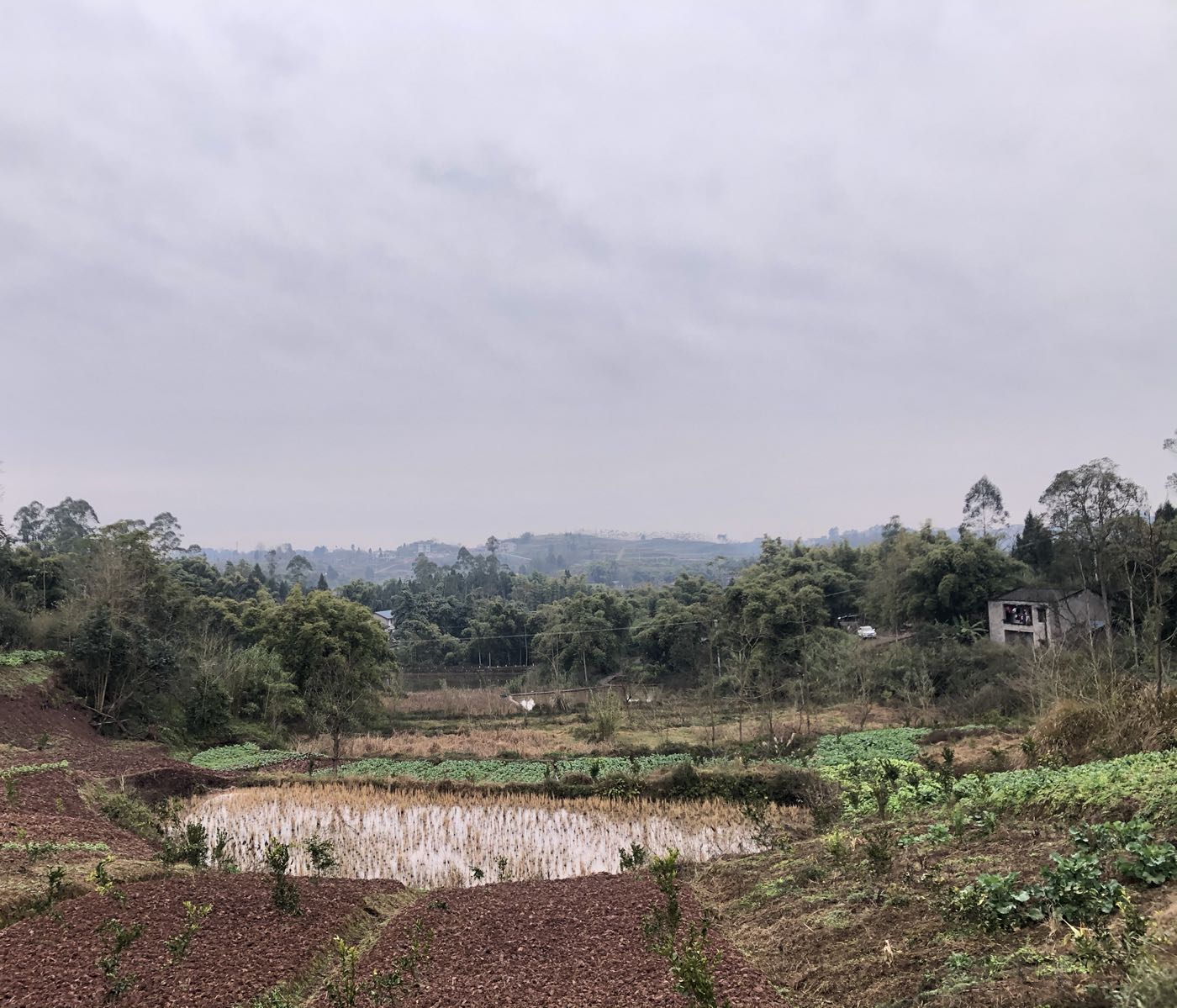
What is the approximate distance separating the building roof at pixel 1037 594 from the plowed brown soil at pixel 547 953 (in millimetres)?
35046

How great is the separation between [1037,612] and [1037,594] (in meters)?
0.99

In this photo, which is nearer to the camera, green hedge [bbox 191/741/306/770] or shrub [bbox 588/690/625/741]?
green hedge [bbox 191/741/306/770]

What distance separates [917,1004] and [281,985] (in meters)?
4.81

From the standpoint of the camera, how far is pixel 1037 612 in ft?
118

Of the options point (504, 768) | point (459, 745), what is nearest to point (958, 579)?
point (459, 745)

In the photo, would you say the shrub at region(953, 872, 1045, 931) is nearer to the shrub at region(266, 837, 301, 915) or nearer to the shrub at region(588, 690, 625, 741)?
the shrub at region(266, 837, 301, 915)

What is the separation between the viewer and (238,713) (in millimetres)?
27203

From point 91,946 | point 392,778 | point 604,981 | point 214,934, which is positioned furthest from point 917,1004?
point 392,778

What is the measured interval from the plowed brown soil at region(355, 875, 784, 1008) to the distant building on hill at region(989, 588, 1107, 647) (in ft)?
108

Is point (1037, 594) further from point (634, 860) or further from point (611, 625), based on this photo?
point (634, 860)

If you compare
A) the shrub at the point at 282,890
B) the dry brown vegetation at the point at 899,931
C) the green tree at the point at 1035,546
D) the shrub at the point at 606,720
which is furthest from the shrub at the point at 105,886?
the green tree at the point at 1035,546

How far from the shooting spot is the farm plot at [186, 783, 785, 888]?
10.6 metres

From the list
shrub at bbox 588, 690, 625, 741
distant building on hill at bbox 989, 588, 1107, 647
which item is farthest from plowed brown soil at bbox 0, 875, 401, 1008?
distant building on hill at bbox 989, 588, 1107, 647

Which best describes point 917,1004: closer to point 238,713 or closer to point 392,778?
point 392,778
